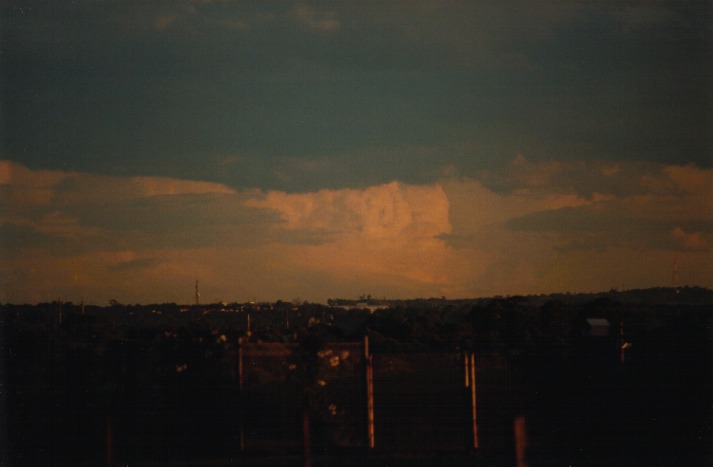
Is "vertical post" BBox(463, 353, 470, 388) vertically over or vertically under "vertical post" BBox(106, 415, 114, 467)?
over

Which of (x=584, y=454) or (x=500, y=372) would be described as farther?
(x=500, y=372)

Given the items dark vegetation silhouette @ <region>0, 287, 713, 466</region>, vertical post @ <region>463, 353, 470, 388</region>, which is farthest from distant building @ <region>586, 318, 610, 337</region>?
vertical post @ <region>463, 353, 470, 388</region>

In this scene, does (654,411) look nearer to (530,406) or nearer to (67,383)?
(530,406)

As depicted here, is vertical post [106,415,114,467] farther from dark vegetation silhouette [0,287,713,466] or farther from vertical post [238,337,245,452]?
vertical post [238,337,245,452]

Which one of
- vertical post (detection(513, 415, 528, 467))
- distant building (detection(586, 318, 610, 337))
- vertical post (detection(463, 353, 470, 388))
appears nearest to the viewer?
vertical post (detection(513, 415, 528, 467))

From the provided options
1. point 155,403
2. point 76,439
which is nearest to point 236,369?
point 155,403

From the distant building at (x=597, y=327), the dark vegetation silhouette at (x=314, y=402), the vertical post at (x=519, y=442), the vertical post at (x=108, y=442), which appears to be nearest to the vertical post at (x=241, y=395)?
the dark vegetation silhouette at (x=314, y=402)

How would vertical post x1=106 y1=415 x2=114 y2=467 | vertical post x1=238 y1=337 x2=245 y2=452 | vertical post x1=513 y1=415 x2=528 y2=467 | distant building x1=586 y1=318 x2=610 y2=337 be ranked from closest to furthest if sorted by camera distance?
vertical post x1=513 y1=415 x2=528 y2=467, vertical post x1=106 y1=415 x2=114 y2=467, vertical post x1=238 y1=337 x2=245 y2=452, distant building x1=586 y1=318 x2=610 y2=337

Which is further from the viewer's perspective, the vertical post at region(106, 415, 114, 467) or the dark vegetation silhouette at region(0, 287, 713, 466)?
the dark vegetation silhouette at region(0, 287, 713, 466)

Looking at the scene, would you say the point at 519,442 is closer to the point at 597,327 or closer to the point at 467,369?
the point at 467,369

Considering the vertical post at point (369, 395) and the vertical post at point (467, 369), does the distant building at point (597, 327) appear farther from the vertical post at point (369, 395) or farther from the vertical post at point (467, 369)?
the vertical post at point (369, 395)

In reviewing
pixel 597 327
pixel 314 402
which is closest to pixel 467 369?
pixel 314 402
